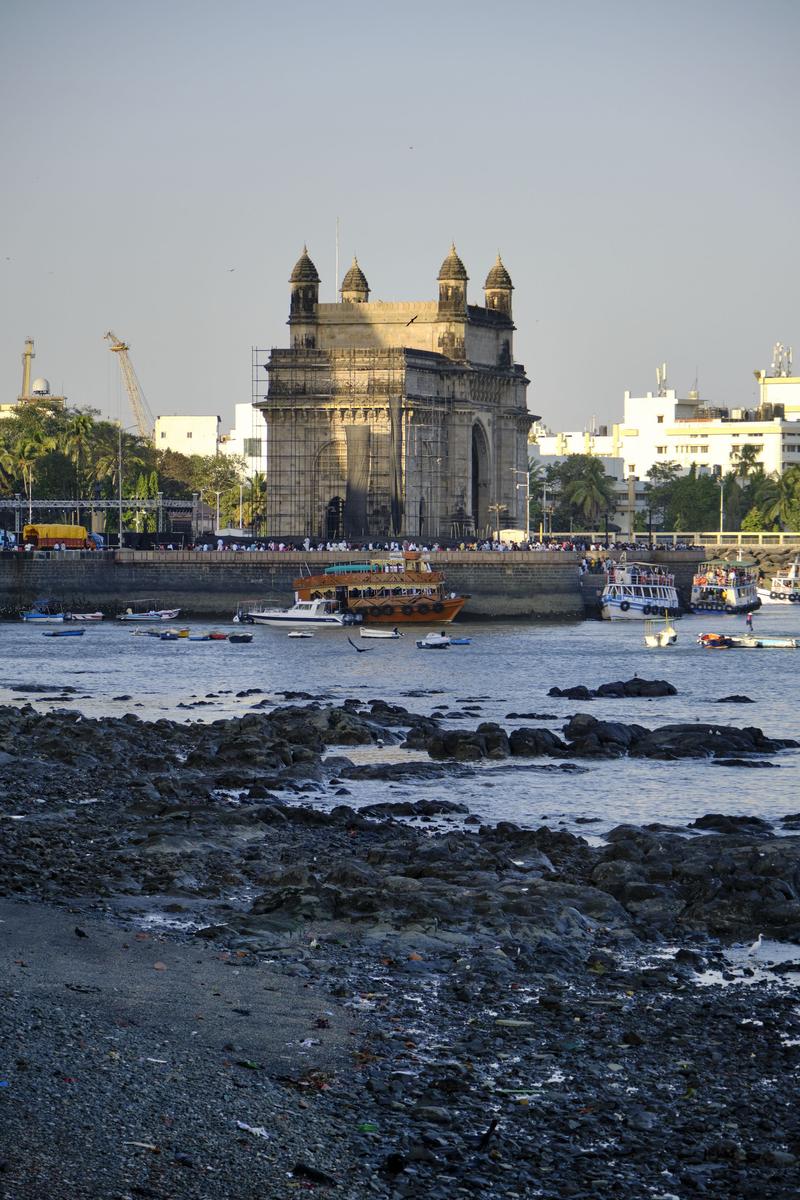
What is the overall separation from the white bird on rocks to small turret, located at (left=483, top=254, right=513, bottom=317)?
418 feet

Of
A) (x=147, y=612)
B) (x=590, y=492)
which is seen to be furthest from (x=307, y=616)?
(x=590, y=492)

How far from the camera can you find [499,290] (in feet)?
504

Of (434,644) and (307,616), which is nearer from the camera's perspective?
(434,644)

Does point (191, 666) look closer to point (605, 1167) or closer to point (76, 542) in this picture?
point (76, 542)

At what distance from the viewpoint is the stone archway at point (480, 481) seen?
147 metres

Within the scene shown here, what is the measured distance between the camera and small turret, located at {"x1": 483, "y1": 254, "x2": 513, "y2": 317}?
502ft

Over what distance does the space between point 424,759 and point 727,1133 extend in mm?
30847

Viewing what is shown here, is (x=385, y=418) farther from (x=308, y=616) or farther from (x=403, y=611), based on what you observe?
(x=308, y=616)

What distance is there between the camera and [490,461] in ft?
487

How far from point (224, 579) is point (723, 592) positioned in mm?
35811

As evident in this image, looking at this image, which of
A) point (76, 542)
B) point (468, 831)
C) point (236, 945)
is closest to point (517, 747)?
point (468, 831)

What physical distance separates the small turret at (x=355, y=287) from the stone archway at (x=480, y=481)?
16563mm

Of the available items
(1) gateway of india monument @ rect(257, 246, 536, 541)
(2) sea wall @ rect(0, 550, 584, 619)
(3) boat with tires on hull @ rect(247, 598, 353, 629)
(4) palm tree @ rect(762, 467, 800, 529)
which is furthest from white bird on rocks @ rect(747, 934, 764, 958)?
(4) palm tree @ rect(762, 467, 800, 529)

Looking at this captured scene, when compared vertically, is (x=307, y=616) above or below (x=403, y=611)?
below
